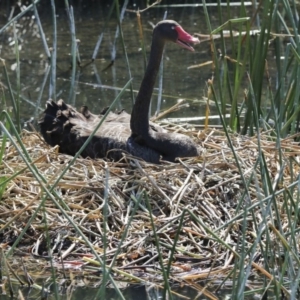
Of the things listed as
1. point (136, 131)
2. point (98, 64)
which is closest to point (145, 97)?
point (136, 131)

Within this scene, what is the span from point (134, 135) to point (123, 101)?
215cm

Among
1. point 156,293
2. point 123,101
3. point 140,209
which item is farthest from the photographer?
point 123,101

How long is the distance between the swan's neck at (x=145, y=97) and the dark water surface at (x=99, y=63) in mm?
1049

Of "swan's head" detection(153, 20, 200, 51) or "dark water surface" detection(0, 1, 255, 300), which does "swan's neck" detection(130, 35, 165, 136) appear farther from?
"dark water surface" detection(0, 1, 255, 300)

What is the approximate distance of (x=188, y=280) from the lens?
4.08 metres

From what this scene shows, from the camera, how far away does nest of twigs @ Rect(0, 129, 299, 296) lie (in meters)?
4.25

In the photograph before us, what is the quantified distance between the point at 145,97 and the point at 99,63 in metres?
3.27

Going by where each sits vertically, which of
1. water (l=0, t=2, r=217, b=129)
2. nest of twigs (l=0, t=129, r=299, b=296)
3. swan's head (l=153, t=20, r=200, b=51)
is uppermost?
swan's head (l=153, t=20, r=200, b=51)

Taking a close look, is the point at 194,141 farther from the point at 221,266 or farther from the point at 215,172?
the point at 221,266

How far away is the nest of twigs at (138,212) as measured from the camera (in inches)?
167

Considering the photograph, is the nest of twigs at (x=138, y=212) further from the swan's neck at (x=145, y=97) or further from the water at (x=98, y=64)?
the water at (x=98, y=64)

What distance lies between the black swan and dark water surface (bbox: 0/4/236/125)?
798mm

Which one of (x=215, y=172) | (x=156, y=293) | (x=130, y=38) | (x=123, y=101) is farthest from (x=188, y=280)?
(x=130, y=38)

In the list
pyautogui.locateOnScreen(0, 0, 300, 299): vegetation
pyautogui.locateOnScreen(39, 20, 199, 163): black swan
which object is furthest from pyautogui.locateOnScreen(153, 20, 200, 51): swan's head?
pyautogui.locateOnScreen(0, 0, 300, 299): vegetation
